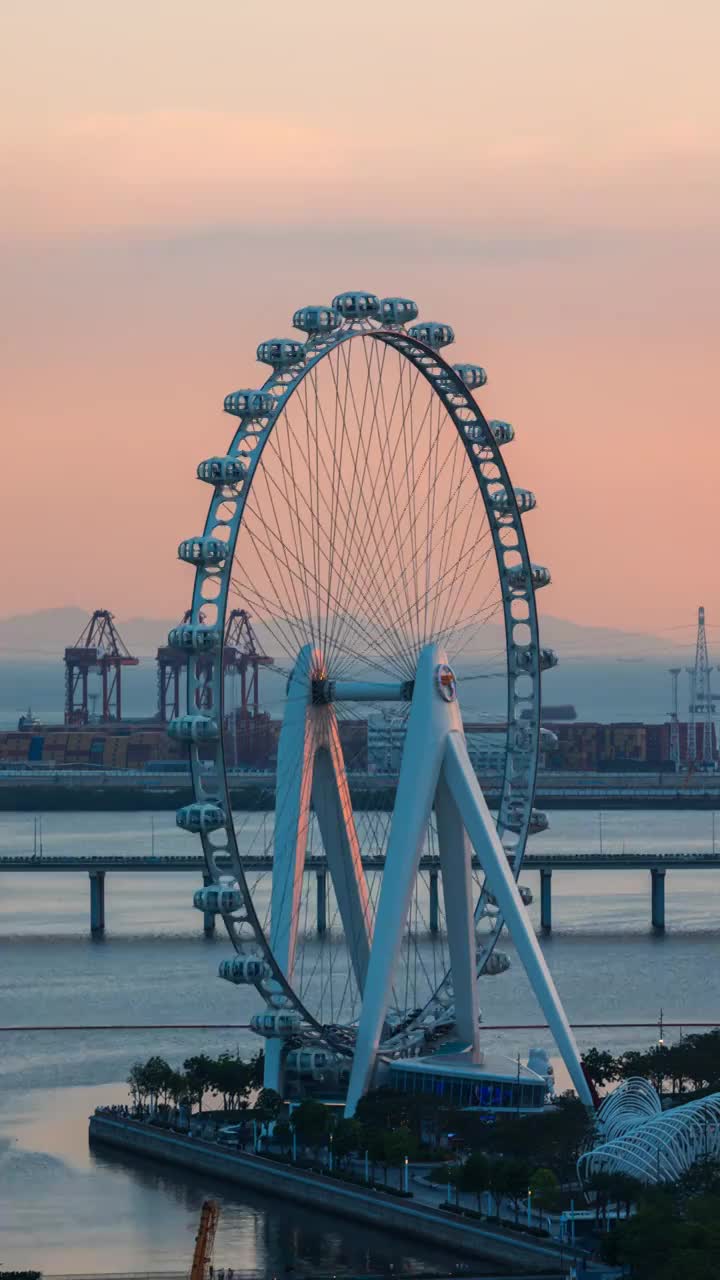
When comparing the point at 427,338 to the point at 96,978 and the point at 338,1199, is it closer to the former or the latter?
the point at 338,1199

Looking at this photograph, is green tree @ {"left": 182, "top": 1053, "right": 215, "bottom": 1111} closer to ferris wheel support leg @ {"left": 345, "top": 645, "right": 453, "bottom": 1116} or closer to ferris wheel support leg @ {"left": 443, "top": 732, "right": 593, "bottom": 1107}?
ferris wheel support leg @ {"left": 345, "top": 645, "right": 453, "bottom": 1116}

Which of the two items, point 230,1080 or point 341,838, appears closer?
point 341,838

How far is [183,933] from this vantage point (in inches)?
2749

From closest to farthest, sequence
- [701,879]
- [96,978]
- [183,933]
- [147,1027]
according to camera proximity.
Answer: [147,1027] < [96,978] < [183,933] < [701,879]

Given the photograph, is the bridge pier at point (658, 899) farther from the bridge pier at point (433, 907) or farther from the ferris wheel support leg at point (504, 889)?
the ferris wheel support leg at point (504, 889)

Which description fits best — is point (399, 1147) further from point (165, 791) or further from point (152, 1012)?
point (165, 791)

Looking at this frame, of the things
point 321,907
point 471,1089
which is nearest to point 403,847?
point 471,1089

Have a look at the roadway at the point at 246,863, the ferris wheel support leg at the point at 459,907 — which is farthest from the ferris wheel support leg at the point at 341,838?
the roadway at the point at 246,863

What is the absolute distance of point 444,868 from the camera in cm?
3991

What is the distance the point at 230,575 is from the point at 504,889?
204 inches

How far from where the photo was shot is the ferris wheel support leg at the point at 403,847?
Answer: 3891cm

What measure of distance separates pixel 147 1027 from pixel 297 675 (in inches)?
487

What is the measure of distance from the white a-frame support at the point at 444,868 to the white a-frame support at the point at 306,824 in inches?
32.4

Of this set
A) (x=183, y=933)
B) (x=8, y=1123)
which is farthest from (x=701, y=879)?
(x=8, y=1123)
